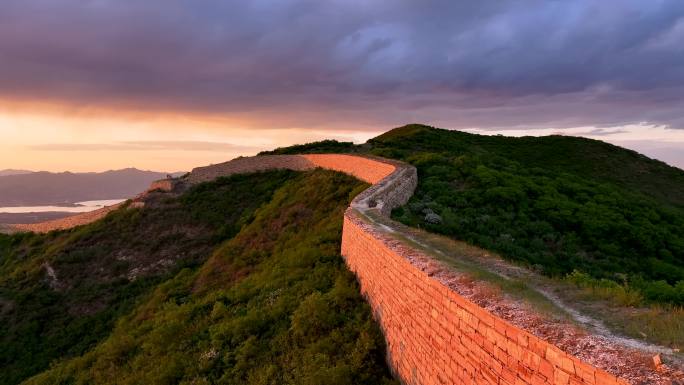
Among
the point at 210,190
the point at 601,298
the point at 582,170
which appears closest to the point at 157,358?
the point at 601,298

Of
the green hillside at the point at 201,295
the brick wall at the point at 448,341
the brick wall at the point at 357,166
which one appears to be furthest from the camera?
the brick wall at the point at 357,166

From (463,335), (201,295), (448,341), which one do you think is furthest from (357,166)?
(463,335)

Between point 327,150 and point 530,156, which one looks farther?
point 530,156

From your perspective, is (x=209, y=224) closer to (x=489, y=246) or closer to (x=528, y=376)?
(x=489, y=246)

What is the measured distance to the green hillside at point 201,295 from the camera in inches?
390

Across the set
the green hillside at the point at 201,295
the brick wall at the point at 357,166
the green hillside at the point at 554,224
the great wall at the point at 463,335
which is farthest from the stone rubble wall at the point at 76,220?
the great wall at the point at 463,335

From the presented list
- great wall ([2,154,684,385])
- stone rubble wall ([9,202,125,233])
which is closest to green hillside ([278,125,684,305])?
great wall ([2,154,684,385])

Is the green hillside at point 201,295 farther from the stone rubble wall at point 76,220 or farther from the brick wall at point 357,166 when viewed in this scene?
the stone rubble wall at point 76,220

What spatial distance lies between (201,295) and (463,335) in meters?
15.4

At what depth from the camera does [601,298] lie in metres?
5.64

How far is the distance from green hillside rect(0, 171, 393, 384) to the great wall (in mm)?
1102

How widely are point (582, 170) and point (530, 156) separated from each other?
19.0 ft

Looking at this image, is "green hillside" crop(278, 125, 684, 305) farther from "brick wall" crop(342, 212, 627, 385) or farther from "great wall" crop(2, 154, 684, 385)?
"brick wall" crop(342, 212, 627, 385)

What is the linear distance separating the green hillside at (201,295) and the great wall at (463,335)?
1.10 meters
